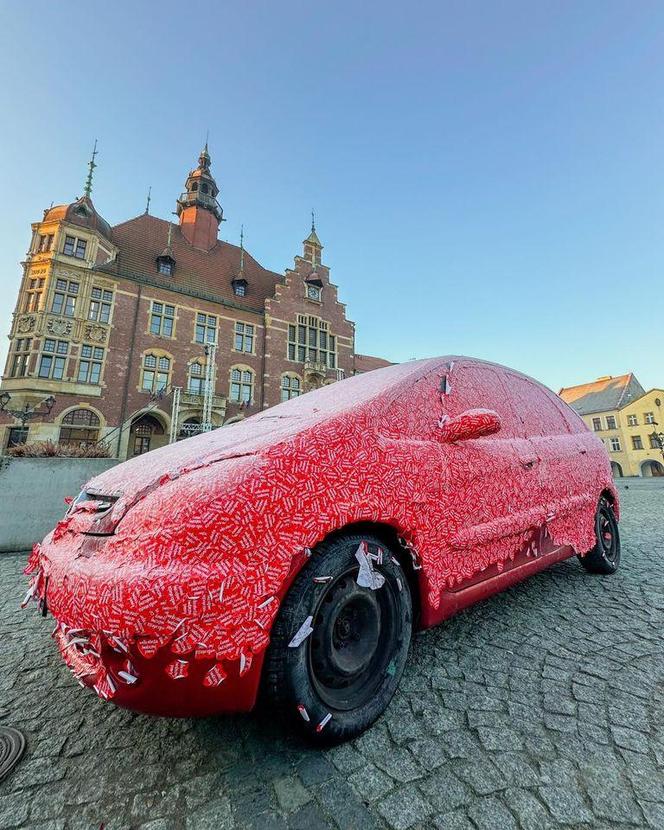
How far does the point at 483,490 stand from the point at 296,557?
4.01 ft

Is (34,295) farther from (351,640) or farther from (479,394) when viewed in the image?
(351,640)

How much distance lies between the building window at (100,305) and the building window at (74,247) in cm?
201

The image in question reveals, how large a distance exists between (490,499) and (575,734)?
98 cm

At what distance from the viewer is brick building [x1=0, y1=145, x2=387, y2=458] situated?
702 inches

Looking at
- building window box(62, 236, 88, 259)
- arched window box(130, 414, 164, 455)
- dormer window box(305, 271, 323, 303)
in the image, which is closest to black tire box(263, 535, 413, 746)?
arched window box(130, 414, 164, 455)

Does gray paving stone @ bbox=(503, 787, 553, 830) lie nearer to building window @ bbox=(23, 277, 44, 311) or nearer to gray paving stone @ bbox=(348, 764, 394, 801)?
gray paving stone @ bbox=(348, 764, 394, 801)

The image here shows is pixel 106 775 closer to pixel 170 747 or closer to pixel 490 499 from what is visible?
pixel 170 747

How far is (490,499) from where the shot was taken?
6.48 ft

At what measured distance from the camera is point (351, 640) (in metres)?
1.44

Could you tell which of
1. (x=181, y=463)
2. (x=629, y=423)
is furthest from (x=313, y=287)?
(x=629, y=423)

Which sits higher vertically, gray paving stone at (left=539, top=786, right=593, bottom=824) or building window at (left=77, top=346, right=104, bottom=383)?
building window at (left=77, top=346, right=104, bottom=383)

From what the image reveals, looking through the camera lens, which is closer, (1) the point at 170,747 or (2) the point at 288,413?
(1) the point at 170,747

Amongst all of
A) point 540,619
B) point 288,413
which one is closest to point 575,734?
point 540,619

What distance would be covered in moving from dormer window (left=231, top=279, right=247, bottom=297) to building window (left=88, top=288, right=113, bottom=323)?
774cm
